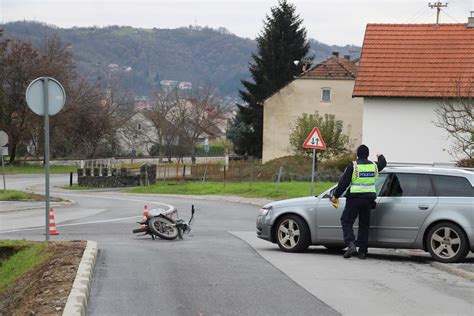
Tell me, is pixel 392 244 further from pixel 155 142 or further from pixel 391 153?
pixel 155 142

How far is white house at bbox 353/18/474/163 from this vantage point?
36219 millimetres

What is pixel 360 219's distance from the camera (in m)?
13.4

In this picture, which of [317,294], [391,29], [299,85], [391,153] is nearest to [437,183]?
[317,294]

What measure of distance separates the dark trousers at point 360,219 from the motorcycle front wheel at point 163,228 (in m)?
4.67

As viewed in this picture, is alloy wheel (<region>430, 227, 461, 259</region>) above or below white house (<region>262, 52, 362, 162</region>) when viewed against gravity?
below

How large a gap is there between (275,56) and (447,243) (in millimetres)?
59981

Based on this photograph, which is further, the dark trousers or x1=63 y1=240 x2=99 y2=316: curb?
the dark trousers

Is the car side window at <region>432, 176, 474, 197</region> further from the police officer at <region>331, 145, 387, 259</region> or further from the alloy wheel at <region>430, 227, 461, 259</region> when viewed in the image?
the police officer at <region>331, 145, 387, 259</region>

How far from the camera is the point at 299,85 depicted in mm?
66188

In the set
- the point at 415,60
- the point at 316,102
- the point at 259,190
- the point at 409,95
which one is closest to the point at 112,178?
the point at 316,102

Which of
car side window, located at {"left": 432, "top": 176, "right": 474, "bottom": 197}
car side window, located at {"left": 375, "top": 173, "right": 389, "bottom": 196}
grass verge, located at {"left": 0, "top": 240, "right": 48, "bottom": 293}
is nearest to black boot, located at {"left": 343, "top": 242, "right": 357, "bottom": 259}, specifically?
car side window, located at {"left": 375, "top": 173, "right": 389, "bottom": 196}

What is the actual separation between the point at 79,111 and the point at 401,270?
69.2 metres

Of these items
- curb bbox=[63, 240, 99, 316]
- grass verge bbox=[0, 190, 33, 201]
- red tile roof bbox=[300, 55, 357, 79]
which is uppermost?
red tile roof bbox=[300, 55, 357, 79]

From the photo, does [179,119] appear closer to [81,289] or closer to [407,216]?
[407,216]
